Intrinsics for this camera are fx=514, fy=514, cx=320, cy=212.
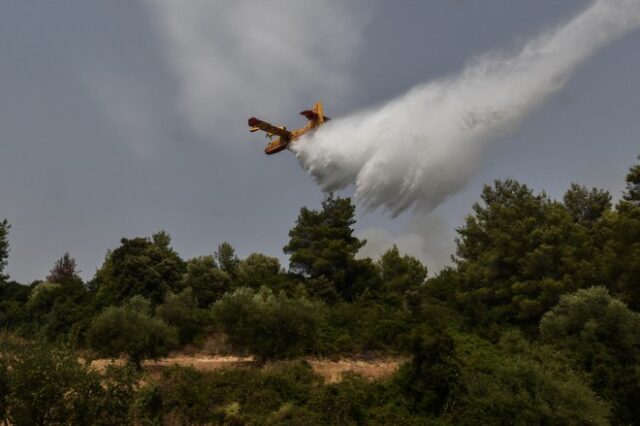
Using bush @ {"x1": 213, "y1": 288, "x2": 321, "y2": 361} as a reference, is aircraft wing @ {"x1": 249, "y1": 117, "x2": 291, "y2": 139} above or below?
above

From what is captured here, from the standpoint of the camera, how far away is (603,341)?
28703mm

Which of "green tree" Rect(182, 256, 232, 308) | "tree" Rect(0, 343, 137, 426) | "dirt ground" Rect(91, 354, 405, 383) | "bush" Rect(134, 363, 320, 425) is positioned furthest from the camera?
"green tree" Rect(182, 256, 232, 308)

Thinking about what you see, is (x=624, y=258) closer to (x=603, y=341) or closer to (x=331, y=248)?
(x=603, y=341)

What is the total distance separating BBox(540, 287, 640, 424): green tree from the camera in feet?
85.7

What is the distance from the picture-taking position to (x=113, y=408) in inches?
576

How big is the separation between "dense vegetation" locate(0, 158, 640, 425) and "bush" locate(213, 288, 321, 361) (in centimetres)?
10

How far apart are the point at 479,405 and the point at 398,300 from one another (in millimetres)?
29873

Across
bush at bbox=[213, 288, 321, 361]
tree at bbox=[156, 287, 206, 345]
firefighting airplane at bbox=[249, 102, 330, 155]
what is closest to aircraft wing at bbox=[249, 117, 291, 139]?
firefighting airplane at bbox=[249, 102, 330, 155]

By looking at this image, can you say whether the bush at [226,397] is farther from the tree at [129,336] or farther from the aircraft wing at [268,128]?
the aircraft wing at [268,128]

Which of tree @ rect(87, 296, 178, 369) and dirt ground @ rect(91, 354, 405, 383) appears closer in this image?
dirt ground @ rect(91, 354, 405, 383)

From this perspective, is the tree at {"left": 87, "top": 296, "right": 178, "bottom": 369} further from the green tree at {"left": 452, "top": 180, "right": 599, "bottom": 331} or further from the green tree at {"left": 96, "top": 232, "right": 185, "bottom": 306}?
the green tree at {"left": 452, "top": 180, "right": 599, "bottom": 331}

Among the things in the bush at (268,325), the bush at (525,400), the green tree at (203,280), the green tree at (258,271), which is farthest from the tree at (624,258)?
the green tree at (203,280)

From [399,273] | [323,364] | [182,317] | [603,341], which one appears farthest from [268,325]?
[399,273]

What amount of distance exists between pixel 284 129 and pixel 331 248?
19376mm
